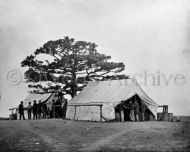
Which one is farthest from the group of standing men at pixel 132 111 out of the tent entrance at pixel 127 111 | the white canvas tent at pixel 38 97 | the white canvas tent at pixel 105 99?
the white canvas tent at pixel 38 97

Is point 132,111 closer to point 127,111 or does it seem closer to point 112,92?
point 127,111

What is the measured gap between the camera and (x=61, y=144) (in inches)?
434

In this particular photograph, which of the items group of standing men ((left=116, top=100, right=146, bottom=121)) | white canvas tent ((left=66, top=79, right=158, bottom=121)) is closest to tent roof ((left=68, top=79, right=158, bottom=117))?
white canvas tent ((left=66, top=79, right=158, bottom=121))

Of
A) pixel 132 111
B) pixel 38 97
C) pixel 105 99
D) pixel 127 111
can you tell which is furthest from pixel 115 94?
pixel 38 97

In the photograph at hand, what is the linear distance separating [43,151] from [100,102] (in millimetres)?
16504

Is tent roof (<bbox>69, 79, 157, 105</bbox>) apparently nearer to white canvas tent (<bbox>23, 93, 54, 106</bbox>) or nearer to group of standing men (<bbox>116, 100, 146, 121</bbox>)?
group of standing men (<bbox>116, 100, 146, 121</bbox>)

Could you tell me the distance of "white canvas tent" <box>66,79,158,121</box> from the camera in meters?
24.9

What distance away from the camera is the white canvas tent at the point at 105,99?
24922 mm

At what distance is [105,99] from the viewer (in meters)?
26.0

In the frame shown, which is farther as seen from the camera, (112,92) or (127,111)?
(112,92)

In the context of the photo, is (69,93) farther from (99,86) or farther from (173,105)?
(173,105)

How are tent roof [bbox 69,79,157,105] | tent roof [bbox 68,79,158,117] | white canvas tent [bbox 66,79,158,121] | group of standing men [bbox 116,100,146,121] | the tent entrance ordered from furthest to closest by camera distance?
tent roof [bbox 69,79,157,105] → tent roof [bbox 68,79,158,117] → white canvas tent [bbox 66,79,158,121] → group of standing men [bbox 116,100,146,121] → the tent entrance

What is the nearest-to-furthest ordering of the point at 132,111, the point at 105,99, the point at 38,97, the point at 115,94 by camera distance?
the point at 132,111, the point at 105,99, the point at 115,94, the point at 38,97

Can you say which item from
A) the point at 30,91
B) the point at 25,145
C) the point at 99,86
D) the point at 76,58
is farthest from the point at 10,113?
the point at 25,145
